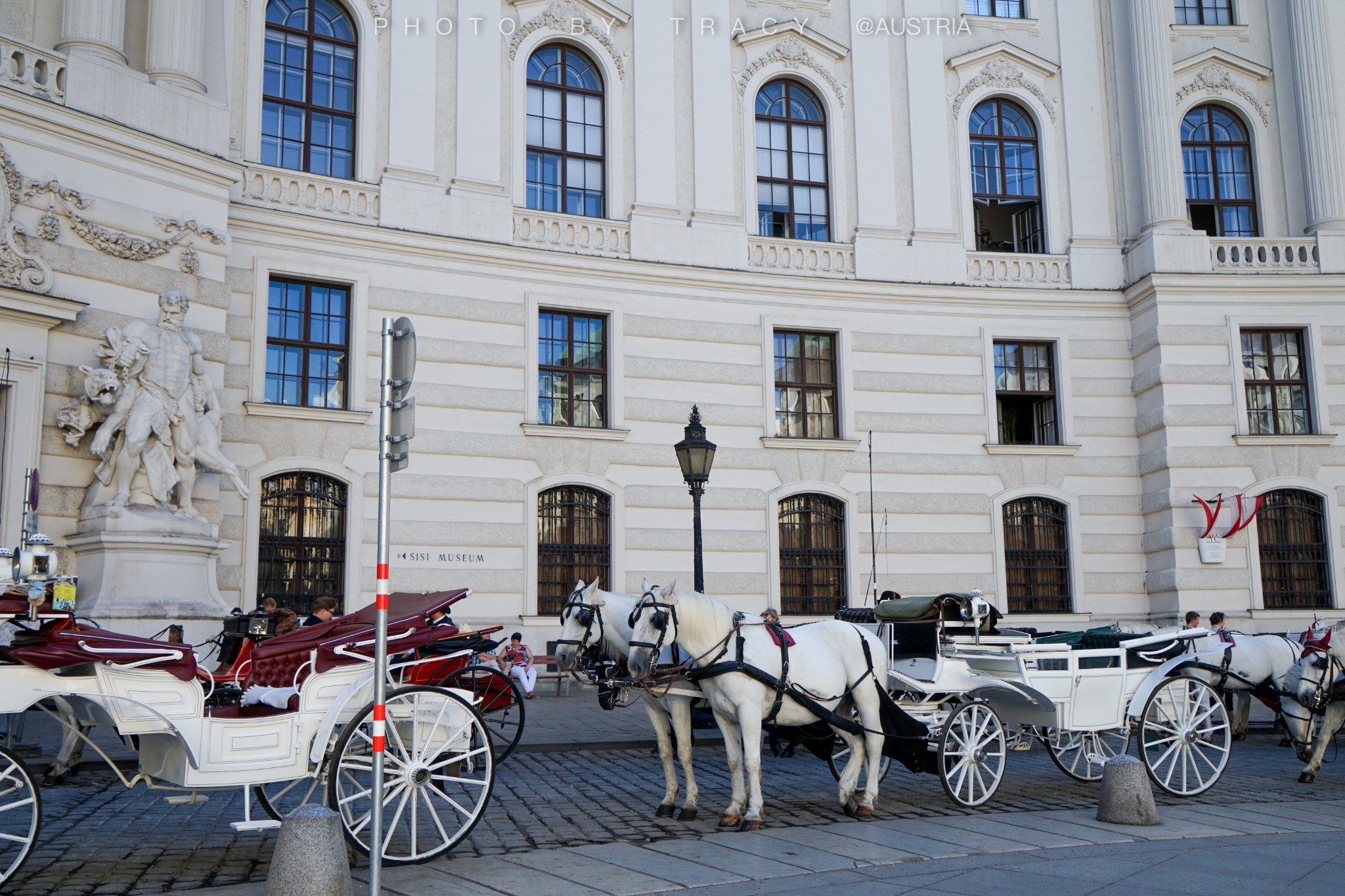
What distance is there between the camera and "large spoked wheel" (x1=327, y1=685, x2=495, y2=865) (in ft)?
24.7

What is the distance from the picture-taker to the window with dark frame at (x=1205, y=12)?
84.1ft

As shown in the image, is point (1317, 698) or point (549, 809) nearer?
point (549, 809)

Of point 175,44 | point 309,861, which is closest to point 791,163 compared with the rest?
point 175,44

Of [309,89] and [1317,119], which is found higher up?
[1317,119]

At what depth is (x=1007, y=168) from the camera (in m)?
24.9

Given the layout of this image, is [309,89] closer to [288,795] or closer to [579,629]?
A: [579,629]

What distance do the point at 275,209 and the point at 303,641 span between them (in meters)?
12.9

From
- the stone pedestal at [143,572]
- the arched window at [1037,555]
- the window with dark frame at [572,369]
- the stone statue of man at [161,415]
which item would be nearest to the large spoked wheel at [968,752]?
the stone pedestal at [143,572]

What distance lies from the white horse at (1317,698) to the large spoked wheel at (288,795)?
365 inches

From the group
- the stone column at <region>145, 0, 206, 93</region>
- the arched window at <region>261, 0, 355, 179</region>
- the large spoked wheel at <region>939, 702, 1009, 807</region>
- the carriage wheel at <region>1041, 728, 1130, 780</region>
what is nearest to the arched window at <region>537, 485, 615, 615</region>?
the arched window at <region>261, 0, 355, 179</region>

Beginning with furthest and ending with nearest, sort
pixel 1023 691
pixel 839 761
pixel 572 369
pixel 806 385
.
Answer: pixel 806 385, pixel 572 369, pixel 839 761, pixel 1023 691

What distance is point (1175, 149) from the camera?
943 inches

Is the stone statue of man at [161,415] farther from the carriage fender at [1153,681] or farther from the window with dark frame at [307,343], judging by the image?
the carriage fender at [1153,681]

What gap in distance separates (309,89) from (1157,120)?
16.8m
